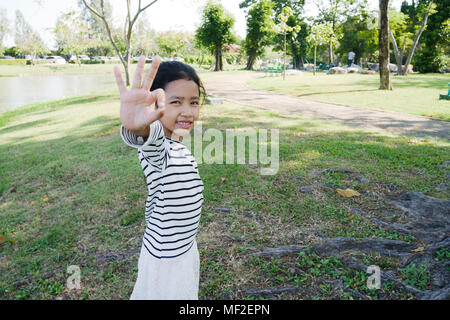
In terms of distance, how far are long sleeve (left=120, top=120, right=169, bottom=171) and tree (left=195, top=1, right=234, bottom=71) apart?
126ft

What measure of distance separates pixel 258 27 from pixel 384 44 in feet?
94.1

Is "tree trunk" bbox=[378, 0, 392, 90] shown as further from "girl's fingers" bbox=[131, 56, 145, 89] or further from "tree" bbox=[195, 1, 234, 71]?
"tree" bbox=[195, 1, 234, 71]

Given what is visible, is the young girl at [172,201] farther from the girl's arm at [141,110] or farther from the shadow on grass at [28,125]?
the shadow on grass at [28,125]

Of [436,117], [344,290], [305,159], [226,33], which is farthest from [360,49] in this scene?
[344,290]

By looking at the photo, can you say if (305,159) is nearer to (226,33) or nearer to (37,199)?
(37,199)

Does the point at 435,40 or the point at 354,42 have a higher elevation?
the point at 354,42

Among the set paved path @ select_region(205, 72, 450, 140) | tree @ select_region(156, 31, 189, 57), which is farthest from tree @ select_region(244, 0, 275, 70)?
paved path @ select_region(205, 72, 450, 140)

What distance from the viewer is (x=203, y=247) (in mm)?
3098

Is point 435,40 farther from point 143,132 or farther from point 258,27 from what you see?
point 143,132

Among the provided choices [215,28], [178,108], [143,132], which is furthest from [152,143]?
[215,28]

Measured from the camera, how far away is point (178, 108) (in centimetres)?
175

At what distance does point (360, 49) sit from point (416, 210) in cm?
4634

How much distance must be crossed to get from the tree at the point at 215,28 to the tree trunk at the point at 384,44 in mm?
26613

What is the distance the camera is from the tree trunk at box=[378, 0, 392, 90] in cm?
1247
